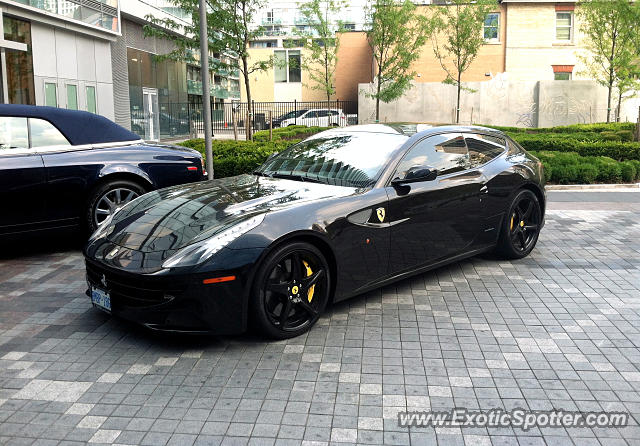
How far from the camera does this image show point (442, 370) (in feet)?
13.5

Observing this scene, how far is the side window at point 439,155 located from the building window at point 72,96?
17.8m

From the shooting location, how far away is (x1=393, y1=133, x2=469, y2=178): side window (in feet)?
18.4

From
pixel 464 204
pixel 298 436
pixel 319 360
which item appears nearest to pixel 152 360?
pixel 319 360

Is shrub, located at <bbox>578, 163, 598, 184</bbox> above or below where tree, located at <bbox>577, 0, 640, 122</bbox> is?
below

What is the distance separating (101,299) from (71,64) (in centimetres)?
1881

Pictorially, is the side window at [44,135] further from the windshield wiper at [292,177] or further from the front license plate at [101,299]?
the front license plate at [101,299]

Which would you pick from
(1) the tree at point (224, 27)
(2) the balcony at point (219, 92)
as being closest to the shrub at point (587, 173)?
(1) the tree at point (224, 27)

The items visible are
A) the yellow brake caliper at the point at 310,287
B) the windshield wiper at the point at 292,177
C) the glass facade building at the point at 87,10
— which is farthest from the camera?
the glass facade building at the point at 87,10

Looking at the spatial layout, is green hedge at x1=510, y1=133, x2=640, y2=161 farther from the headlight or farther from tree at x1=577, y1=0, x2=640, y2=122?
the headlight

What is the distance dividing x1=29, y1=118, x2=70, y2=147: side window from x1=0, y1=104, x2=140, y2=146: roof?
Result: 0.17 feet

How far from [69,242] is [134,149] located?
138 cm

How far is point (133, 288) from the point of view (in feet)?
14.4

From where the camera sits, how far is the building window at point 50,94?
19.7m

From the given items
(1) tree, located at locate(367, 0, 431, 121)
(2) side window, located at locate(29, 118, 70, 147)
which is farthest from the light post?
(1) tree, located at locate(367, 0, 431, 121)
